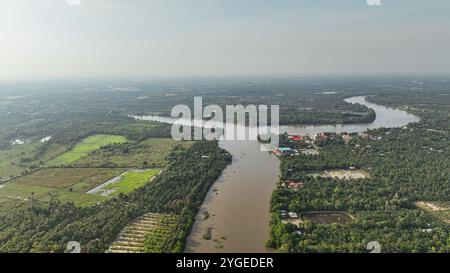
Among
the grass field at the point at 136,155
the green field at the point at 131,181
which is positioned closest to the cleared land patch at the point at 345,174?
the green field at the point at 131,181

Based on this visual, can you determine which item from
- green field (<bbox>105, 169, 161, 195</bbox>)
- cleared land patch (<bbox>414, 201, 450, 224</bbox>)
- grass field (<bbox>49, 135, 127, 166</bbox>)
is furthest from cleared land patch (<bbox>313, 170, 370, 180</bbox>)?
grass field (<bbox>49, 135, 127, 166</bbox>)

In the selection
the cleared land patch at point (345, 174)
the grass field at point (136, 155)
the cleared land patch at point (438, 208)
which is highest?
the grass field at point (136, 155)

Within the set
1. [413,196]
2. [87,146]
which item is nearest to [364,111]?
[413,196]

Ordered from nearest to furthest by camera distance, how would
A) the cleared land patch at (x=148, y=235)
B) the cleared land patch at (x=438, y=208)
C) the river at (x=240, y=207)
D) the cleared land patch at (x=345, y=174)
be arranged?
the cleared land patch at (x=148, y=235), the river at (x=240, y=207), the cleared land patch at (x=438, y=208), the cleared land patch at (x=345, y=174)

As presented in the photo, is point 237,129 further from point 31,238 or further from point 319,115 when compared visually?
point 31,238

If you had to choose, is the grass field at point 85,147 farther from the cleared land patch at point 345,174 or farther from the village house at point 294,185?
the cleared land patch at point 345,174

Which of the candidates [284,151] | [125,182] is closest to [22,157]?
[125,182]

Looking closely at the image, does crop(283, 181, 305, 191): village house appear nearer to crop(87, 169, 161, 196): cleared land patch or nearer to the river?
the river
